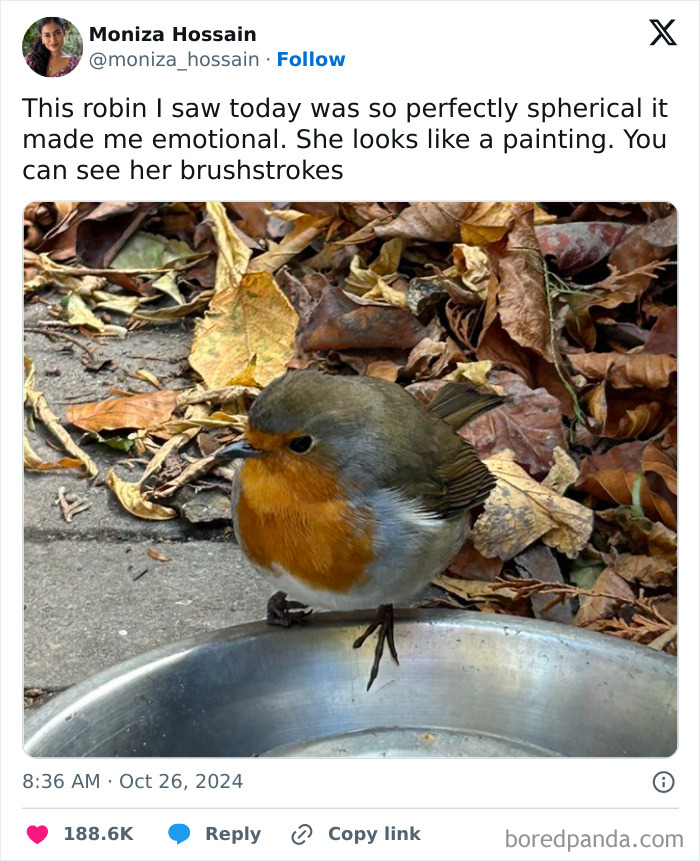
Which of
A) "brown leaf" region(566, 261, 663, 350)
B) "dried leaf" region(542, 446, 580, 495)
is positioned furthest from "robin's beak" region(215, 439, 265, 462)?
"brown leaf" region(566, 261, 663, 350)

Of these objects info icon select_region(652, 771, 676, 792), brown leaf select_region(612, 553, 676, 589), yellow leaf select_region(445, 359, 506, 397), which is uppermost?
yellow leaf select_region(445, 359, 506, 397)

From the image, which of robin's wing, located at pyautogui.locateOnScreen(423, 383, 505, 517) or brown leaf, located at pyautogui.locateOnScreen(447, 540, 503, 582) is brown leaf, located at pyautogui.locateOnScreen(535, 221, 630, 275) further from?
brown leaf, located at pyautogui.locateOnScreen(447, 540, 503, 582)

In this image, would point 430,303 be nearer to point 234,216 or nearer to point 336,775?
point 234,216

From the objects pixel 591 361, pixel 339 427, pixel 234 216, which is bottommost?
pixel 339 427

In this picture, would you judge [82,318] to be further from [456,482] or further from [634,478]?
[634,478]

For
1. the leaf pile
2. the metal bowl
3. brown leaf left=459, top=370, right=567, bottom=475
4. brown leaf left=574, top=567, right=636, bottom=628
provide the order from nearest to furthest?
the metal bowl, brown leaf left=574, top=567, right=636, bottom=628, the leaf pile, brown leaf left=459, top=370, right=567, bottom=475

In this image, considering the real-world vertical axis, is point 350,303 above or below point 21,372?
above

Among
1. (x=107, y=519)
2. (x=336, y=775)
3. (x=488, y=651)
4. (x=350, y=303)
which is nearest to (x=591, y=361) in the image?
(x=350, y=303)

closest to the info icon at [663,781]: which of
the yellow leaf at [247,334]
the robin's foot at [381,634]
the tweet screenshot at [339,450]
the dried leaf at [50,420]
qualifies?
the tweet screenshot at [339,450]
